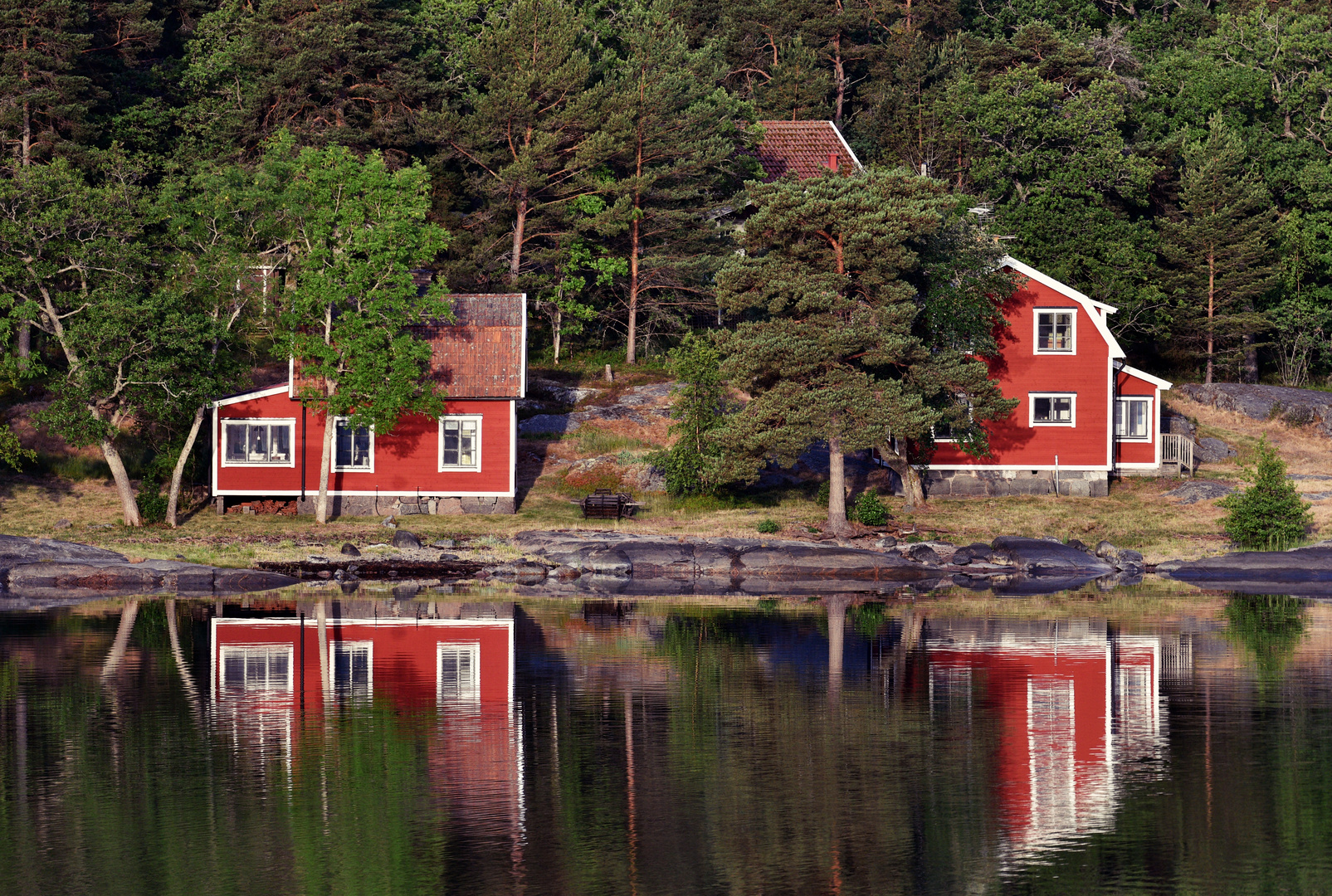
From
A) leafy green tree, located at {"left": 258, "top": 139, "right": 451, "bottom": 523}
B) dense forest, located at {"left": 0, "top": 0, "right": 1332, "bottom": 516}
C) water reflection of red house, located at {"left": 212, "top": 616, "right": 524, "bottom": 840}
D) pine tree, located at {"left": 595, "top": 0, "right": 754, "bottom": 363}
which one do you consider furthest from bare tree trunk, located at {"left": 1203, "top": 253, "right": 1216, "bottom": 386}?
water reflection of red house, located at {"left": 212, "top": 616, "right": 524, "bottom": 840}

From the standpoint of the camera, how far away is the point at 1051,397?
5303 cm

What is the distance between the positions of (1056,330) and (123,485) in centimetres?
3231

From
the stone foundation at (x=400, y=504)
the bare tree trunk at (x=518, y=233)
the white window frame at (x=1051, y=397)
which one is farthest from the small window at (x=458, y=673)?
the bare tree trunk at (x=518, y=233)

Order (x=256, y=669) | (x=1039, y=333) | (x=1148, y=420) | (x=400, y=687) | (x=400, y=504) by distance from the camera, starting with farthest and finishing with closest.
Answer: (x=1148, y=420), (x=1039, y=333), (x=400, y=504), (x=256, y=669), (x=400, y=687)

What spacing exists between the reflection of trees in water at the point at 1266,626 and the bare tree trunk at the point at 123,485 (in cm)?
3289

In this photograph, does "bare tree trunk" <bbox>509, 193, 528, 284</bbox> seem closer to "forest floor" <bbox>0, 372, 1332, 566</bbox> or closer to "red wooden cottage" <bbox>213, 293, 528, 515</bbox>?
"forest floor" <bbox>0, 372, 1332, 566</bbox>

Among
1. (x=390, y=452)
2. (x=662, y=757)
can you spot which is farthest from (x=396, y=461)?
(x=662, y=757)

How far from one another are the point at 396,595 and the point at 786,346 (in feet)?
49.5

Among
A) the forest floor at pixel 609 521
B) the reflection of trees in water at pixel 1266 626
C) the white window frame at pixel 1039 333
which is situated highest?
the white window frame at pixel 1039 333

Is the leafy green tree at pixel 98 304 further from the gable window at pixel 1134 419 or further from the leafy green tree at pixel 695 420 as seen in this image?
the gable window at pixel 1134 419

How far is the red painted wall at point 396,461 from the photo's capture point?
4953 centimetres

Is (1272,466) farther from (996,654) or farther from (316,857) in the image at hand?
(316,857)

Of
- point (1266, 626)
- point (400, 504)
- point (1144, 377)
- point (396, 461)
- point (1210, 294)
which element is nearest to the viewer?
point (1266, 626)

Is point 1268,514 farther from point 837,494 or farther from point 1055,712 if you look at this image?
point 1055,712
